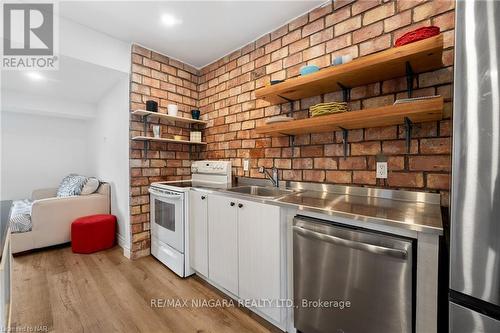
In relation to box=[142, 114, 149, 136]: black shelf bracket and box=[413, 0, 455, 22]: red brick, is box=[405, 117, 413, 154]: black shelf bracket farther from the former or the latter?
box=[142, 114, 149, 136]: black shelf bracket

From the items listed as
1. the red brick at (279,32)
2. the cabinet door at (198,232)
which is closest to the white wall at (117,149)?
the cabinet door at (198,232)

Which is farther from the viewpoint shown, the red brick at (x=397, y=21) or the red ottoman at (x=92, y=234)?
the red ottoman at (x=92, y=234)

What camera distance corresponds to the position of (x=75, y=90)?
10.5 ft

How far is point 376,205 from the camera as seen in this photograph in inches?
52.6

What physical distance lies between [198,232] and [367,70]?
74.4 inches

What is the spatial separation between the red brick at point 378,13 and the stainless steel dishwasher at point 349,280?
1525 millimetres

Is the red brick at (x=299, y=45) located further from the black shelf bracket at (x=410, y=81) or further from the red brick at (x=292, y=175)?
the red brick at (x=292, y=175)

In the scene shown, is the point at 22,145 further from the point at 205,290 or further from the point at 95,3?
the point at 205,290

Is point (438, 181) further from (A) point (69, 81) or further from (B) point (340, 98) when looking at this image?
(A) point (69, 81)

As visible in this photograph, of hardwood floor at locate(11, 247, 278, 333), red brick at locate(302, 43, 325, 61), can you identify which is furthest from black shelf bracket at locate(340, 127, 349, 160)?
hardwood floor at locate(11, 247, 278, 333)

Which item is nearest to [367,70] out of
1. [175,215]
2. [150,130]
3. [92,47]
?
[175,215]

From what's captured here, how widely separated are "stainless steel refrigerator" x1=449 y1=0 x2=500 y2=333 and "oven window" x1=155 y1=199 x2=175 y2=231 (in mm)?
2120

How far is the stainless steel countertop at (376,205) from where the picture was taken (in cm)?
99

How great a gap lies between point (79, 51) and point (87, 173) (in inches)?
118
